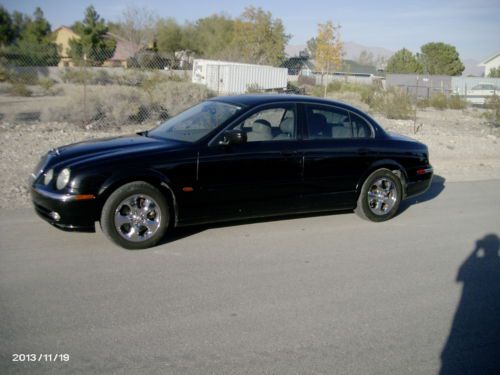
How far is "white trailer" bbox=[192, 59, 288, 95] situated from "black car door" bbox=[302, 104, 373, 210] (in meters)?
19.2

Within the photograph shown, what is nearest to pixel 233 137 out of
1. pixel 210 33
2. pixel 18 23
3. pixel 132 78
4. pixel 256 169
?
pixel 256 169

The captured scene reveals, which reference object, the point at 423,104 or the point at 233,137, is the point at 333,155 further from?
the point at 423,104

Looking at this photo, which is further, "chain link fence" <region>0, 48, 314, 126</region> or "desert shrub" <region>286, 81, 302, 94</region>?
"desert shrub" <region>286, 81, 302, 94</region>

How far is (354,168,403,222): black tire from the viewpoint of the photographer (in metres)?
7.39

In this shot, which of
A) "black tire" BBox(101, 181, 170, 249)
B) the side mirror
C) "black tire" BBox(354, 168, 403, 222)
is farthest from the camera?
"black tire" BBox(354, 168, 403, 222)

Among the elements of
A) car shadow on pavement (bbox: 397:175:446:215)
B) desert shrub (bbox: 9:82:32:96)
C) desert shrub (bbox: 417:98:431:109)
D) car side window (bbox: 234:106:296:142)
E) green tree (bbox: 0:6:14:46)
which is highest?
green tree (bbox: 0:6:14:46)

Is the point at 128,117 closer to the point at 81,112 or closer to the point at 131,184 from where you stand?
the point at 81,112

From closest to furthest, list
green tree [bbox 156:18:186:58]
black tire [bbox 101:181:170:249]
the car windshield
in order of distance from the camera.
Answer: black tire [bbox 101:181:170:249] < the car windshield < green tree [bbox 156:18:186:58]

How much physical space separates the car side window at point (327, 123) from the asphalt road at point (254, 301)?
4.05ft

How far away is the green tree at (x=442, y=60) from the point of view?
240ft

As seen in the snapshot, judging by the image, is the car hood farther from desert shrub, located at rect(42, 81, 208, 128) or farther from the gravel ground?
desert shrub, located at rect(42, 81, 208, 128)

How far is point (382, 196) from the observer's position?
759cm

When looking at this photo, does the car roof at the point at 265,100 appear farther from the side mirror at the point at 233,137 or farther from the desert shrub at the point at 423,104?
the desert shrub at the point at 423,104
